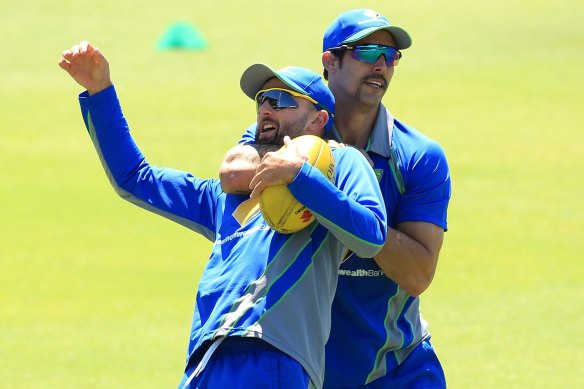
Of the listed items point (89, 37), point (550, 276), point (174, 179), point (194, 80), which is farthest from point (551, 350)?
point (89, 37)

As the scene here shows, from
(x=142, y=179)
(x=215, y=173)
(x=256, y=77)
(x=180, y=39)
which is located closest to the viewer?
(x=256, y=77)

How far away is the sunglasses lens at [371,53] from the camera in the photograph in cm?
582

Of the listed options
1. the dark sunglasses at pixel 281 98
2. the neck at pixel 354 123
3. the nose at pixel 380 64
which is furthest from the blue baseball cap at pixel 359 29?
the dark sunglasses at pixel 281 98

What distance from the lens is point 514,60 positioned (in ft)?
77.6

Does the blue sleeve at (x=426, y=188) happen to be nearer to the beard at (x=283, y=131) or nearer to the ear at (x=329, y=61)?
the ear at (x=329, y=61)

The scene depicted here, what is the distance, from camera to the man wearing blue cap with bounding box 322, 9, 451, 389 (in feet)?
18.6

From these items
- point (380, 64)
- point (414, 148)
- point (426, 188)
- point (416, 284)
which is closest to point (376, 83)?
point (380, 64)

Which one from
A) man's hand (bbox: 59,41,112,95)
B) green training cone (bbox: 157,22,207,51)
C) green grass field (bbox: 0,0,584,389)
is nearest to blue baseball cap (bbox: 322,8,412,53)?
man's hand (bbox: 59,41,112,95)

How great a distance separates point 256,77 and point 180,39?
19491 millimetres

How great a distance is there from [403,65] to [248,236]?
18.7 metres

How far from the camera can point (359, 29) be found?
5859mm

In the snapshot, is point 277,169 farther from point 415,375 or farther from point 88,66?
point 415,375

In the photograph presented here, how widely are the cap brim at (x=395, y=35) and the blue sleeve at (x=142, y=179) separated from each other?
1004 millimetres

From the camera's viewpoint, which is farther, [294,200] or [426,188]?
[426,188]
